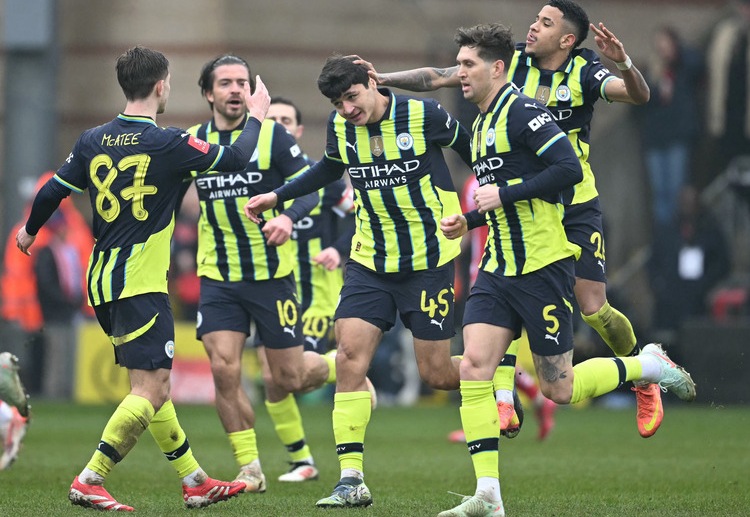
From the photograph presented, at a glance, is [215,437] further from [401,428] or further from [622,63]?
[622,63]

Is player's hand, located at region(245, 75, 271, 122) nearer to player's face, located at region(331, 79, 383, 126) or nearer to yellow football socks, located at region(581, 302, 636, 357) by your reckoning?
player's face, located at region(331, 79, 383, 126)

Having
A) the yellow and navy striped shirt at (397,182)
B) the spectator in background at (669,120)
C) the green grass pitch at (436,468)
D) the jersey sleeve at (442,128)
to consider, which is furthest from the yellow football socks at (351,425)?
the spectator in background at (669,120)

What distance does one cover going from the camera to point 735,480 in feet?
27.7

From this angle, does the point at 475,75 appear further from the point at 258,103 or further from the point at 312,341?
the point at 312,341

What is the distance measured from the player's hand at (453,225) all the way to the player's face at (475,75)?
61cm

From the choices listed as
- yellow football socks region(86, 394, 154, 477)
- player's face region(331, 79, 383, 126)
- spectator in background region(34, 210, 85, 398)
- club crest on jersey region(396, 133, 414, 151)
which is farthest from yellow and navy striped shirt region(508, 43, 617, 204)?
spectator in background region(34, 210, 85, 398)

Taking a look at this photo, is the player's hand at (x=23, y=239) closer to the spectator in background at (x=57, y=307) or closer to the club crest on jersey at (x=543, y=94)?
the club crest on jersey at (x=543, y=94)

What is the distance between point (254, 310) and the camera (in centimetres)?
845

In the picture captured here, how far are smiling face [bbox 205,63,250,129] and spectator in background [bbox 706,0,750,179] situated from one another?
10.6 meters

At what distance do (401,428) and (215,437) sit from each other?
1797 millimetres

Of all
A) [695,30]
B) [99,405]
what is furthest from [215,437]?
[695,30]

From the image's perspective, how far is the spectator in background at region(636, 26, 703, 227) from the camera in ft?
56.1

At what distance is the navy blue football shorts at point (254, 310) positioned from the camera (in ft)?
27.4

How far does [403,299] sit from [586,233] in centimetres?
118
